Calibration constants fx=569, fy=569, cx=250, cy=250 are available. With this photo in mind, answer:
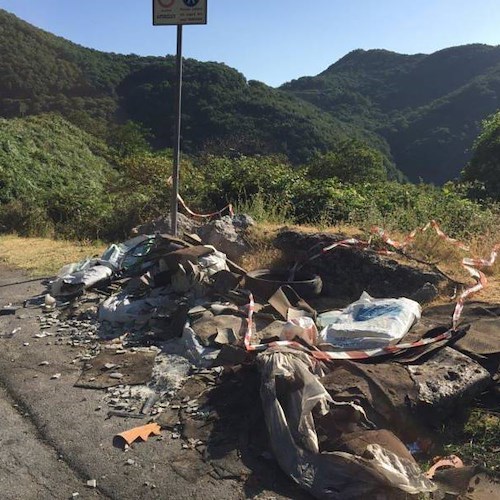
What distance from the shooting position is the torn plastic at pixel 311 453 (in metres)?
Result: 2.84

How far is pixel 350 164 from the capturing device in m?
24.7

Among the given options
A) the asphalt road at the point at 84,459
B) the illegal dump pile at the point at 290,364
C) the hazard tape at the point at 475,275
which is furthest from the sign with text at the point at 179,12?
the asphalt road at the point at 84,459

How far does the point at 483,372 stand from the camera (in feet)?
12.5

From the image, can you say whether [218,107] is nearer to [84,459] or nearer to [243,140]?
[243,140]

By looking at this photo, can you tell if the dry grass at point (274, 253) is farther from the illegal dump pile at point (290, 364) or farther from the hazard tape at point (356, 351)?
the hazard tape at point (356, 351)

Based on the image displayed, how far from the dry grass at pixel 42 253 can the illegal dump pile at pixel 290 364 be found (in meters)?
2.14

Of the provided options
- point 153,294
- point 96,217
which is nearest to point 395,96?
point 96,217

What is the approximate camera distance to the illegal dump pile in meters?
3.09

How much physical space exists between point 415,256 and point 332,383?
355cm

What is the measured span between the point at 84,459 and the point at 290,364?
1342 mm

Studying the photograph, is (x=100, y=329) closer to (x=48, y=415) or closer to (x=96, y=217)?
(x=48, y=415)

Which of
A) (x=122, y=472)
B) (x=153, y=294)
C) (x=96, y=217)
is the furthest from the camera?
(x=96, y=217)

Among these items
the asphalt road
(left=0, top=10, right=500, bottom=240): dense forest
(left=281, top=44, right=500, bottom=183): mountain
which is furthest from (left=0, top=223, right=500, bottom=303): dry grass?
(left=281, top=44, right=500, bottom=183): mountain

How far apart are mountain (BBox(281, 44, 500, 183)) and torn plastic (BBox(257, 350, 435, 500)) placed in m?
60.5
